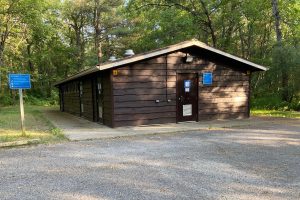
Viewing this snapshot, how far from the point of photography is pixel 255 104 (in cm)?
1802

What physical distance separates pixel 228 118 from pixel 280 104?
5.74 m

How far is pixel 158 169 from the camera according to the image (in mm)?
5215

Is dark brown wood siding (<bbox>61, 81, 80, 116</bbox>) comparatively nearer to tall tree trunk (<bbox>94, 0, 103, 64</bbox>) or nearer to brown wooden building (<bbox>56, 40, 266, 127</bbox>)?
brown wooden building (<bbox>56, 40, 266, 127</bbox>)

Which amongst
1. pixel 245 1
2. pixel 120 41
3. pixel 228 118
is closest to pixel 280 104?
pixel 228 118

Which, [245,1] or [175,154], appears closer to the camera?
[175,154]

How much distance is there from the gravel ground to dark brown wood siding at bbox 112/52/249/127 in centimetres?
239

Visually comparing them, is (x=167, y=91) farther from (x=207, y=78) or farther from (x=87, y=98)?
(x=87, y=98)

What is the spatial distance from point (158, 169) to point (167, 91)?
5.99 m

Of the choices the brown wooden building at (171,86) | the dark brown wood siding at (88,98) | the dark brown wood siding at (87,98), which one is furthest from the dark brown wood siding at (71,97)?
the brown wooden building at (171,86)

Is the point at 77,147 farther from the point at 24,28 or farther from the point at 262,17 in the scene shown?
the point at 24,28

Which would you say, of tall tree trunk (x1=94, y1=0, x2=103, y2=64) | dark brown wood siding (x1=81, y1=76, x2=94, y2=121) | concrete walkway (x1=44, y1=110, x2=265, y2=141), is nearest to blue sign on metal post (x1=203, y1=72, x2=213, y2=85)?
concrete walkway (x1=44, y1=110, x2=265, y2=141)

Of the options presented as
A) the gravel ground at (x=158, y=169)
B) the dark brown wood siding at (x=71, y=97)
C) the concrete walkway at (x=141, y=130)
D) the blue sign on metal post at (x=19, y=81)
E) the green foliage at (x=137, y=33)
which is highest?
the green foliage at (x=137, y=33)

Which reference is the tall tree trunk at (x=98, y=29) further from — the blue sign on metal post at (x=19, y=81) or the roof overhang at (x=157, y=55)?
the blue sign on metal post at (x=19, y=81)

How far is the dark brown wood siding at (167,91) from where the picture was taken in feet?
33.9
